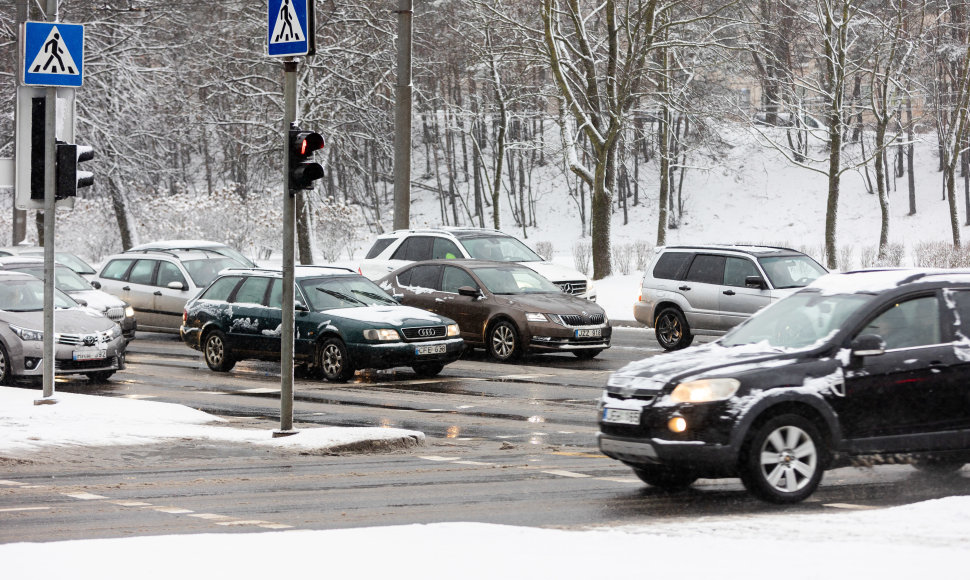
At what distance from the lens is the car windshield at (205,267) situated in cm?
2439

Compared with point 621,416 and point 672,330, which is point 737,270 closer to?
point 672,330

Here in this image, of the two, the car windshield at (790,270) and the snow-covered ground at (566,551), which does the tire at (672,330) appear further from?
the snow-covered ground at (566,551)

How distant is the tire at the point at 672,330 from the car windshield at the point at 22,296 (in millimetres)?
9880

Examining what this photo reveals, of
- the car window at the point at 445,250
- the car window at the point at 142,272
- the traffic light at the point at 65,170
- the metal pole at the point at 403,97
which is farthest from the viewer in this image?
the metal pole at the point at 403,97

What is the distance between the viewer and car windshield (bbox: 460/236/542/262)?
942 inches

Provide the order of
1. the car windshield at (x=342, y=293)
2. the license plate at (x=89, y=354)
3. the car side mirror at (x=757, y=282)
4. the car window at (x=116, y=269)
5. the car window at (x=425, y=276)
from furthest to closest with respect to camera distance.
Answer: the car window at (x=116, y=269)
the car window at (x=425, y=276)
the car side mirror at (x=757, y=282)
the car windshield at (x=342, y=293)
the license plate at (x=89, y=354)

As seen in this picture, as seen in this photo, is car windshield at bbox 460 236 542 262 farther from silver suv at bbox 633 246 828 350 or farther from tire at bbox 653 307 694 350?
tire at bbox 653 307 694 350

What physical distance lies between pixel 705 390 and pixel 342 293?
1044cm

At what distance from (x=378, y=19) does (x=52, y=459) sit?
102 feet

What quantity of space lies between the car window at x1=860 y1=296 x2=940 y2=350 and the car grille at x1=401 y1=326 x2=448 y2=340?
908 centimetres

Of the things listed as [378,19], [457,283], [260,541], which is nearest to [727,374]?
[260,541]

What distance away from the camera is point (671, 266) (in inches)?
851

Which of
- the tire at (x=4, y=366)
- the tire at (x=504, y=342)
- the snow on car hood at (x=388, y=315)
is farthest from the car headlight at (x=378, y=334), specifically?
the tire at (x=4, y=366)

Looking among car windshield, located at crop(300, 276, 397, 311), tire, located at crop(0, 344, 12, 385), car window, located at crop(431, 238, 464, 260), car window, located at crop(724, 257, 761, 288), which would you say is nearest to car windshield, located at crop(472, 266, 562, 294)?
car windshield, located at crop(300, 276, 397, 311)
